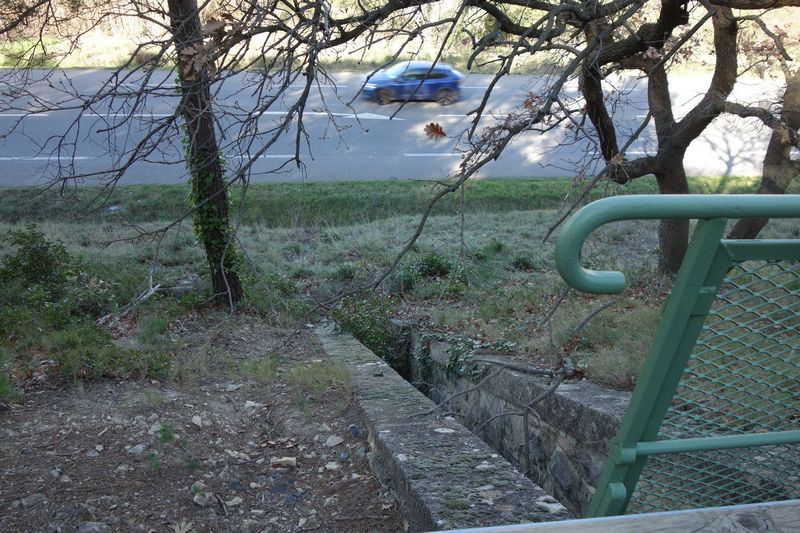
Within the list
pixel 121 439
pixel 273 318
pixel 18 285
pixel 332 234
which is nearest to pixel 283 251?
pixel 332 234

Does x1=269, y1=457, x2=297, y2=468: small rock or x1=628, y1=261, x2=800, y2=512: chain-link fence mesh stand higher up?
x1=628, y1=261, x2=800, y2=512: chain-link fence mesh

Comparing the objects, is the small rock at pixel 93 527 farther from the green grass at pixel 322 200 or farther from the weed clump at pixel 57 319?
the green grass at pixel 322 200

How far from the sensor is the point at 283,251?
32.0 ft

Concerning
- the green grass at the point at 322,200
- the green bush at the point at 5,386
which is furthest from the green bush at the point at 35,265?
the green grass at the point at 322,200

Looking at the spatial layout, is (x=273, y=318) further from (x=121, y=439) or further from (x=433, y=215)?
(x=433, y=215)

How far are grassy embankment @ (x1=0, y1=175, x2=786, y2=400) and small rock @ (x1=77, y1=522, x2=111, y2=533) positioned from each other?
1231 mm

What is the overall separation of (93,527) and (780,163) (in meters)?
6.10

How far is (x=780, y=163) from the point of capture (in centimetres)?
673

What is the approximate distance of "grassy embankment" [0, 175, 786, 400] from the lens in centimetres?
564

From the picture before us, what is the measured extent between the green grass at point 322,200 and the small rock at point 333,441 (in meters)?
6.55

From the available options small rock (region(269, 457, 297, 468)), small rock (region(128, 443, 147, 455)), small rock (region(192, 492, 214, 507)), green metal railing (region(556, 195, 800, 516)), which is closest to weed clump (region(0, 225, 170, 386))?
small rock (region(128, 443, 147, 455))

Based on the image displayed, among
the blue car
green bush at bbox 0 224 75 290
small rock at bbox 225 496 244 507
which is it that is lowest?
small rock at bbox 225 496 244 507

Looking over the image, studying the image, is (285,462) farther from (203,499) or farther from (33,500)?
(33,500)

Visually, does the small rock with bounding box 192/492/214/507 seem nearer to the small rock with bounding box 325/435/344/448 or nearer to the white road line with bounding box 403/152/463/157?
the small rock with bounding box 325/435/344/448
